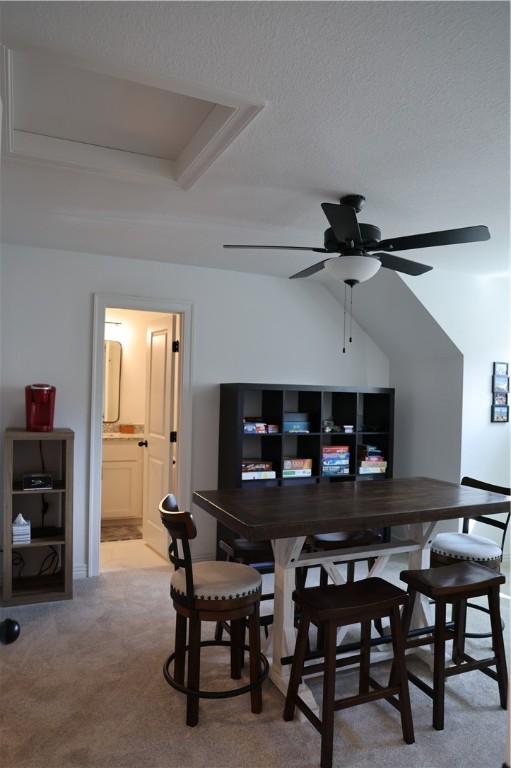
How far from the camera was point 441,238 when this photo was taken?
249 centimetres

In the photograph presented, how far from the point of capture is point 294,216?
3.22m

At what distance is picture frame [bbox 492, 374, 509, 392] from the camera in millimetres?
4684

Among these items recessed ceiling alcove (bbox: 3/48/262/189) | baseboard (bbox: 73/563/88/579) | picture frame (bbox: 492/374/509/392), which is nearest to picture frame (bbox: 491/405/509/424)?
picture frame (bbox: 492/374/509/392)

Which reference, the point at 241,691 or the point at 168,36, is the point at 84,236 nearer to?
the point at 168,36

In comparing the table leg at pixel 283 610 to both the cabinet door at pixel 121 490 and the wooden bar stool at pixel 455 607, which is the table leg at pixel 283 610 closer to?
the wooden bar stool at pixel 455 607

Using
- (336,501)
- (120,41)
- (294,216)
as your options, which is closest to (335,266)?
(294,216)

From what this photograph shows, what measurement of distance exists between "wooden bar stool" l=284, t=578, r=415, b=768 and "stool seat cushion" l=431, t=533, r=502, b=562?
80 cm

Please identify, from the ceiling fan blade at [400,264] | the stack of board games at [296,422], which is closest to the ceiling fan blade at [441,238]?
the ceiling fan blade at [400,264]

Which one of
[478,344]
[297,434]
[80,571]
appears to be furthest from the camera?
[478,344]

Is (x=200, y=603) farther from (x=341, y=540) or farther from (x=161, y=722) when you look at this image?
(x=341, y=540)

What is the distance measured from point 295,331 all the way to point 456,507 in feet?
8.42

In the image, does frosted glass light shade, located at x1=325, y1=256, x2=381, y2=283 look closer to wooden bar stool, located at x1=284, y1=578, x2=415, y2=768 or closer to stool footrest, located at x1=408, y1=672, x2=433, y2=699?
wooden bar stool, located at x1=284, y1=578, x2=415, y2=768

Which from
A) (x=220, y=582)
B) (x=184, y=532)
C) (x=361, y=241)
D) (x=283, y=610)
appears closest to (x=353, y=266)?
(x=361, y=241)

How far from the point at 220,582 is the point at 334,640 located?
0.55 meters
